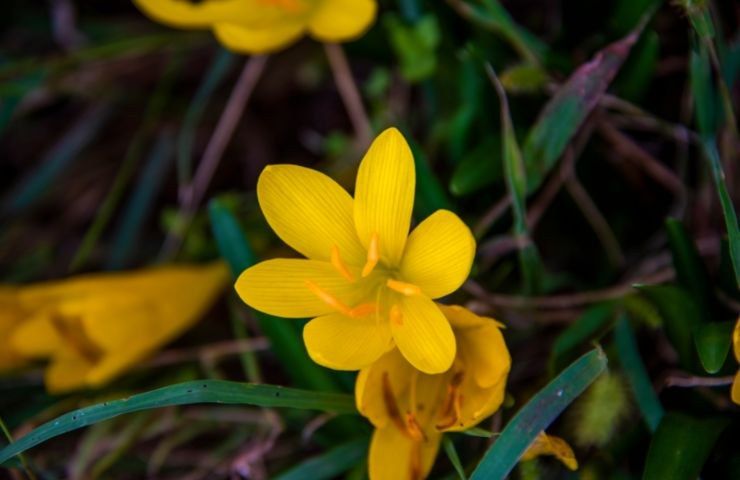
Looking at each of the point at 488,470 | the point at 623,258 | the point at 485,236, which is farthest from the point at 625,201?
the point at 488,470

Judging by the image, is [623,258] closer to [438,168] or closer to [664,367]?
[664,367]

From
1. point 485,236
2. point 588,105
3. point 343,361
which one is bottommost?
point 485,236

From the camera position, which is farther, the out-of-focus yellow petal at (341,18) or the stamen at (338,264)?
the out-of-focus yellow petal at (341,18)

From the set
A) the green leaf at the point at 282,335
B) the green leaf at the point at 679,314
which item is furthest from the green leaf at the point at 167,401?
the green leaf at the point at 679,314

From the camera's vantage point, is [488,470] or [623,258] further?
[623,258]

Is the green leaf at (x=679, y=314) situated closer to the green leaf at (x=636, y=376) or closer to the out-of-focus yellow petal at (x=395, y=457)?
the green leaf at (x=636, y=376)

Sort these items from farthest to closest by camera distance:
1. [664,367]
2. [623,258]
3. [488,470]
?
1. [623,258]
2. [664,367]
3. [488,470]
